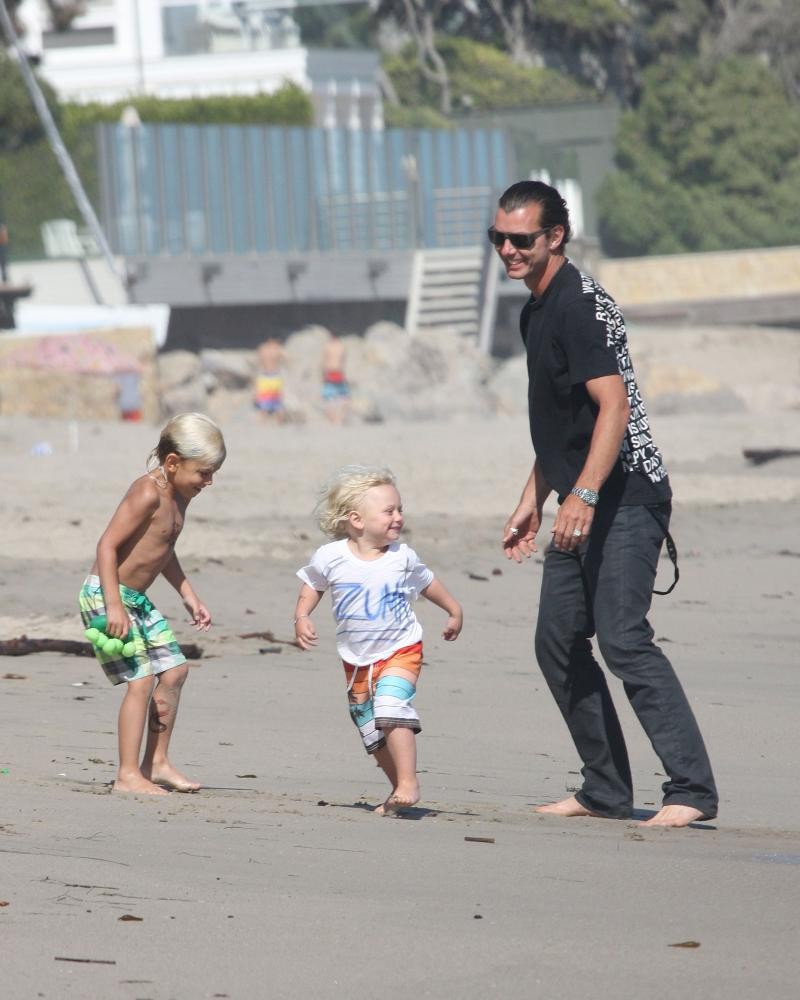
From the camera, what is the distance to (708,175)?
160 ft

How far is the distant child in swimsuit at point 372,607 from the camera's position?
476 cm

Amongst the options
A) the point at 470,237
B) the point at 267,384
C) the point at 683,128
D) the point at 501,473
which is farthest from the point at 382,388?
the point at 683,128

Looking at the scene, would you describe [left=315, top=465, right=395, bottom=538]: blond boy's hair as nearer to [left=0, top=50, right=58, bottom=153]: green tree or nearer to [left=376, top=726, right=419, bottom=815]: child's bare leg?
[left=376, top=726, right=419, bottom=815]: child's bare leg

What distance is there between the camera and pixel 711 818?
4.62 meters

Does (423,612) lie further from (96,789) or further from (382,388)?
(382,388)

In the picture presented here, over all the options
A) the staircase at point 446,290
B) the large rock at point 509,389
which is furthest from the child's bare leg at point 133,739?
the staircase at point 446,290

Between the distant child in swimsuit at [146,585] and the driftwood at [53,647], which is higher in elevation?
the distant child in swimsuit at [146,585]

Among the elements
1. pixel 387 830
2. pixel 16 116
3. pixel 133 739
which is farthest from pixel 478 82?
pixel 387 830

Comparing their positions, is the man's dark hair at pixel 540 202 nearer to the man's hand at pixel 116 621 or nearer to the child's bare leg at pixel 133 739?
the man's hand at pixel 116 621

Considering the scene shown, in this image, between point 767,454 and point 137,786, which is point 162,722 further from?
point 767,454

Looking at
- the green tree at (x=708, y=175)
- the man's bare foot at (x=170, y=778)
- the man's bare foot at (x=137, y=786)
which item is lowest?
the man's bare foot at (x=170, y=778)

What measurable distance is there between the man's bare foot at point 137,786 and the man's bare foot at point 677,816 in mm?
1310

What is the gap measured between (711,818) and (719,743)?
4.25 feet

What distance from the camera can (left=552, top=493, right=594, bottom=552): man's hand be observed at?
4.43 metres
